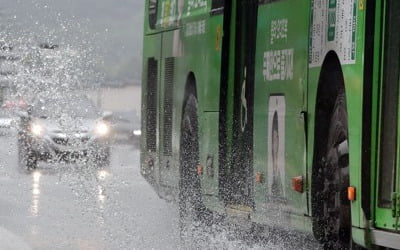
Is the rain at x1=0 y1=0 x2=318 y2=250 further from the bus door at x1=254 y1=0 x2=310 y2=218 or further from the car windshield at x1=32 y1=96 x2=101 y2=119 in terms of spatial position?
the bus door at x1=254 y1=0 x2=310 y2=218

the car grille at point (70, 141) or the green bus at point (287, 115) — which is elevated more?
the green bus at point (287, 115)

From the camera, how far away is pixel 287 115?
11695 mm

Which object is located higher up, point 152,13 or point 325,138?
point 152,13

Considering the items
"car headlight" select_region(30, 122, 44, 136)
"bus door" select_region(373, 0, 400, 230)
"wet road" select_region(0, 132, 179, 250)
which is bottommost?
"wet road" select_region(0, 132, 179, 250)

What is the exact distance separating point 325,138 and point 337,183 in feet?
1.31

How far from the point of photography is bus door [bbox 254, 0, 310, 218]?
11.3 metres

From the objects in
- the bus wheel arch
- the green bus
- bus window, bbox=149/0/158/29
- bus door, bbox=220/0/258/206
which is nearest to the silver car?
bus window, bbox=149/0/158/29

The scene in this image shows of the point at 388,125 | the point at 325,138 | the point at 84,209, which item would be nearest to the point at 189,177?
the point at 84,209

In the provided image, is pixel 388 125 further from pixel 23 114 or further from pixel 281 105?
pixel 23 114

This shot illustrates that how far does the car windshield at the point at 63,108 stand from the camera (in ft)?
97.9

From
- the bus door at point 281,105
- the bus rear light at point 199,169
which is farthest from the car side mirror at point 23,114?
the bus door at point 281,105

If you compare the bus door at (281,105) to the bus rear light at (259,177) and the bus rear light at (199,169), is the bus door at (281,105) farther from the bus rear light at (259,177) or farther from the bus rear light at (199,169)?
the bus rear light at (199,169)

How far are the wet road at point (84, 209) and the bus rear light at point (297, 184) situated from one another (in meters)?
2.40

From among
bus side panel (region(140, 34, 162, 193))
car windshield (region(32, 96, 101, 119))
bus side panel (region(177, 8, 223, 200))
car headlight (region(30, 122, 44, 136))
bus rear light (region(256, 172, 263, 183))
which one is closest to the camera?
bus rear light (region(256, 172, 263, 183))
